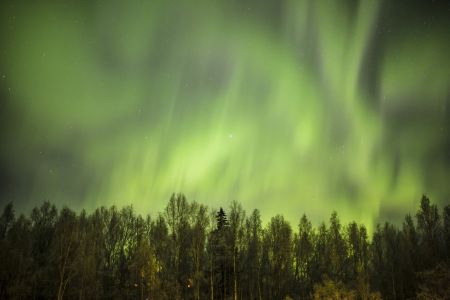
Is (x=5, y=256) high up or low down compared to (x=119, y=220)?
down

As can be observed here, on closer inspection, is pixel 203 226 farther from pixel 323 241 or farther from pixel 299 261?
pixel 323 241

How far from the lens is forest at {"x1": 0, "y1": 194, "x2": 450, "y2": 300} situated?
43041mm

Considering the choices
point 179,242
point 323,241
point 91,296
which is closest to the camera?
point 91,296

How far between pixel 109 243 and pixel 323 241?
45339mm

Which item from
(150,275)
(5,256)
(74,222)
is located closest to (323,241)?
(150,275)

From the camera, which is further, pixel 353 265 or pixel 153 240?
pixel 353 265

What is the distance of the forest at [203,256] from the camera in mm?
43041

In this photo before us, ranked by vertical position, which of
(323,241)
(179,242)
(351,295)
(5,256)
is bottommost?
(351,295)

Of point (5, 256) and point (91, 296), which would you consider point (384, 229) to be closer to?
point (91, 296)

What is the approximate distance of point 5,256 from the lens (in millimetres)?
44031

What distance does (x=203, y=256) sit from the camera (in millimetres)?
53062

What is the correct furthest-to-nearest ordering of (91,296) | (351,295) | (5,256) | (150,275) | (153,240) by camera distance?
(153,240) < (91,296) < (5,256) < (150,275) < (351,295)

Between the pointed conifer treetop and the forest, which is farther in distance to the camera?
the pointed conifer treetop

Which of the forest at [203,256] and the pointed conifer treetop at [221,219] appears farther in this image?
the pointed conifer treetop at [221,219]
